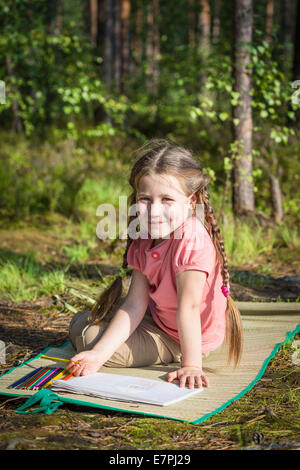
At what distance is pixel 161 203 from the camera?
→ 8.10 feet

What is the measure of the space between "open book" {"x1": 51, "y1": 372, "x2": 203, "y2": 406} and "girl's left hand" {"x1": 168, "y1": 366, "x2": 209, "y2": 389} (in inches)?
1.0

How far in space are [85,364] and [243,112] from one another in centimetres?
354

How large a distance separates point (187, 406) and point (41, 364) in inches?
32.5

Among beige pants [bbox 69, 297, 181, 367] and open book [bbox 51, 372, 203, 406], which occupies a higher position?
beige pants [bbox 69, 297, 181, 367]

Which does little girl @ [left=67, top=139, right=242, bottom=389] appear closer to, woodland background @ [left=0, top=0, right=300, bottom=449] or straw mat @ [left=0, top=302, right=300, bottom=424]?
straw mat @ [left=0, top=302, right=300, bottom=424]

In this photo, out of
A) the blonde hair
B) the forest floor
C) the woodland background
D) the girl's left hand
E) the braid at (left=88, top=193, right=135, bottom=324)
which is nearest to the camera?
the forest floor

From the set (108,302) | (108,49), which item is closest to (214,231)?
(108,302)

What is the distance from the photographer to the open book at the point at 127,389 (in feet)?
7.08

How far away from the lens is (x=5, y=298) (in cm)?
384

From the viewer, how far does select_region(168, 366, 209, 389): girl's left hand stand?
7.54 ft

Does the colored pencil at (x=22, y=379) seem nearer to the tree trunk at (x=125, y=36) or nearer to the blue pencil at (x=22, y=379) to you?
the blue pencil at (x=22, y=379)

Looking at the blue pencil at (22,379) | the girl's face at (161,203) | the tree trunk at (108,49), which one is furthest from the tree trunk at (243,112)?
the tree trunk at (108,49)

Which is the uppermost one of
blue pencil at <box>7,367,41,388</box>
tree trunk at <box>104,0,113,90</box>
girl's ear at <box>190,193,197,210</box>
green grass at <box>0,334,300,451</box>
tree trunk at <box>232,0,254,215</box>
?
tree trunk at <box>104,0,113,90</box>

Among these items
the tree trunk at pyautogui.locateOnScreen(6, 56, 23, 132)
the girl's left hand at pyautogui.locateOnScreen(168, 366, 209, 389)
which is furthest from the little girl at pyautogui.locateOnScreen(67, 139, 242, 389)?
the tree trunk at pyautogui.locateOnScreen(6, 56, 23, 132)
